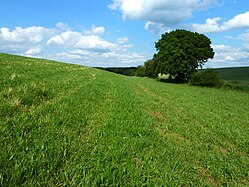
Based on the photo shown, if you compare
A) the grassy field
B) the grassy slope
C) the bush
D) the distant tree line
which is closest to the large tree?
the distant tree line

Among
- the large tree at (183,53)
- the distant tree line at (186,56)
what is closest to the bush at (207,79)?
the distant tree line at (186,56)

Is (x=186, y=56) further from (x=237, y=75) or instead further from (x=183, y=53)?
(x=237, y=75)

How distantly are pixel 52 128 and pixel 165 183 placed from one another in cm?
298

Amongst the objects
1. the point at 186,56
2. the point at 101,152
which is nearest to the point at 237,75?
the point at 186,56

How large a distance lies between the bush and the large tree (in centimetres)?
312

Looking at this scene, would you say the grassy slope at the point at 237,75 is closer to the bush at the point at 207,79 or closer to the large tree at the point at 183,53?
the large tree at the point at 183,53

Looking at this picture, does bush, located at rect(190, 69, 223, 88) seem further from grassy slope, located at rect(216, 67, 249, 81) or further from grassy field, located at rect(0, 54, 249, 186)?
grassy field, located at rect(0, 54, 249, 186)

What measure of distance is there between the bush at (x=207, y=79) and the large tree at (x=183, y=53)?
312 centimetres

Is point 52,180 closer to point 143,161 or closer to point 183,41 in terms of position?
point 143,161

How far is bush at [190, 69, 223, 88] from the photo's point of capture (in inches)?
1837

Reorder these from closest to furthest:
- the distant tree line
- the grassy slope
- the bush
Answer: the bush, the distant tree line, the grassy slope

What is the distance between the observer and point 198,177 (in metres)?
4.53

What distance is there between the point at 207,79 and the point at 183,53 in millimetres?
A: 7792

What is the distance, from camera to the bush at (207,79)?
46.7 m
